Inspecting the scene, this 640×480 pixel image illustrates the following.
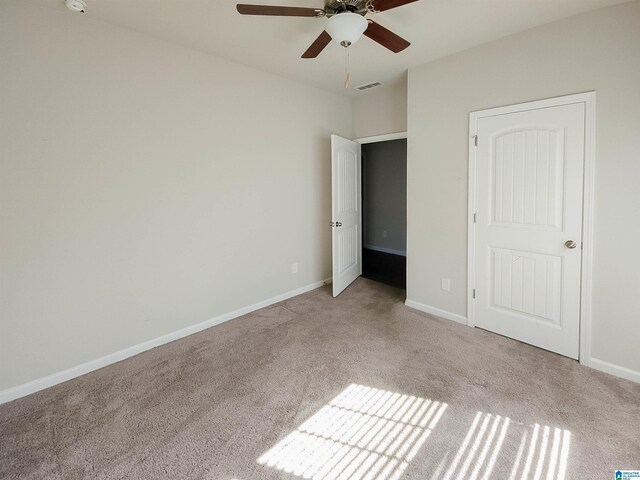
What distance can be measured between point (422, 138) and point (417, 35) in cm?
98

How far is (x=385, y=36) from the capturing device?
2.02 m

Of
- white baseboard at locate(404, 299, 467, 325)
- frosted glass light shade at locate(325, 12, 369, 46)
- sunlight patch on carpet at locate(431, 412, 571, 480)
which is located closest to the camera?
sunlight patch on carpet at locate(431, 412, 571, 480)

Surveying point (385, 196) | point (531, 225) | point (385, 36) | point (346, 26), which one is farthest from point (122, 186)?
point (385, 196)

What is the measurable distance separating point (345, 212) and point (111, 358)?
9.35ft

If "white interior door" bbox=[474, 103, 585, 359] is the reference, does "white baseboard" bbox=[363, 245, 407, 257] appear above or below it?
below

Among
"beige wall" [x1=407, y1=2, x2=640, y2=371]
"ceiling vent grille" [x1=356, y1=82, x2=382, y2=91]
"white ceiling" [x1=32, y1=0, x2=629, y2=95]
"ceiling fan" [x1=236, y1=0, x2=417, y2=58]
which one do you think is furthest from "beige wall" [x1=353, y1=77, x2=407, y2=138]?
"ceiling fan" [x1=236, y1=0, x2=417, y2=58]

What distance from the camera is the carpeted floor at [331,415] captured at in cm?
160

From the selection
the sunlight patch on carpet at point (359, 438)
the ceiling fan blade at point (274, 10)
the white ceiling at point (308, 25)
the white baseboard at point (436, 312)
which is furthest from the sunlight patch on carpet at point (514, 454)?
the white ceiling at point (308, 25)

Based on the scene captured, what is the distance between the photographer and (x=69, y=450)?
170 centimetres

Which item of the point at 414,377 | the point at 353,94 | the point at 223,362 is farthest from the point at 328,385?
the point at 353,94

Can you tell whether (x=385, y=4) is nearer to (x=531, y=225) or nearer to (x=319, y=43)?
(x=319, y=43)

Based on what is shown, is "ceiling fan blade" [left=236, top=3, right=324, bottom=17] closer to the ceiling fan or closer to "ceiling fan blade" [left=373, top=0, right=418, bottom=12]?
the ceiling fan

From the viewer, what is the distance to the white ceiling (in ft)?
7.18

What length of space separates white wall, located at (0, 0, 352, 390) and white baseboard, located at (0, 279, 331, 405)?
5 centimetres
